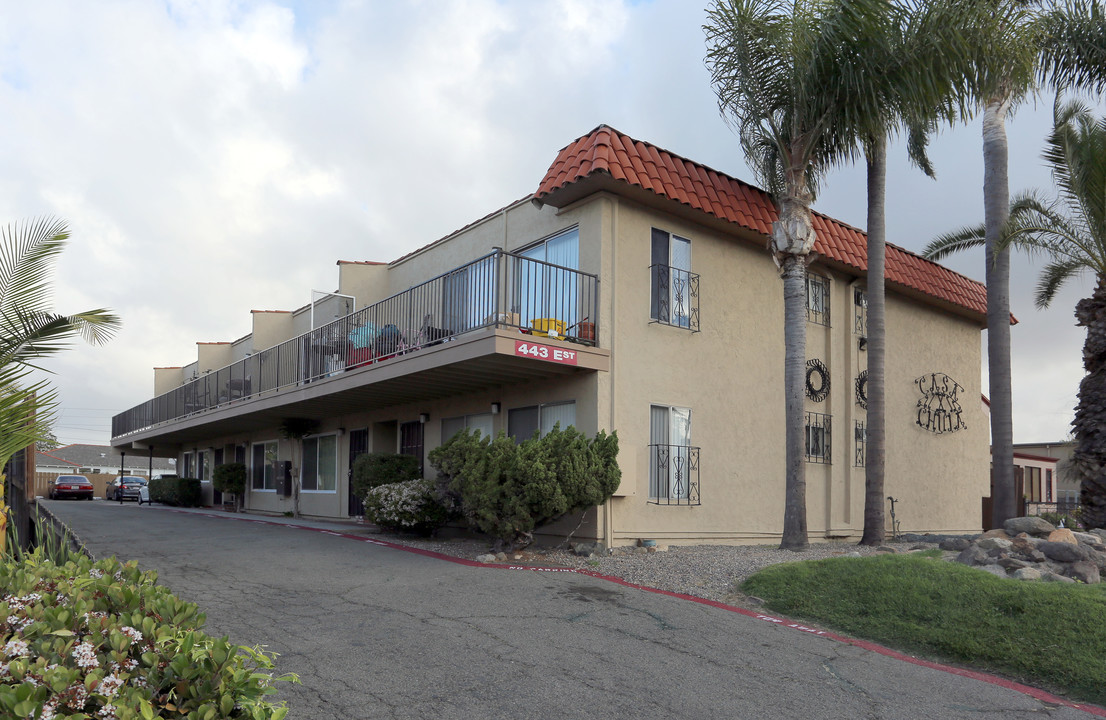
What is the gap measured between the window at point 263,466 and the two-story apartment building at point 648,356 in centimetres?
331

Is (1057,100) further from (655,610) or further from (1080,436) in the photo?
(655,610)

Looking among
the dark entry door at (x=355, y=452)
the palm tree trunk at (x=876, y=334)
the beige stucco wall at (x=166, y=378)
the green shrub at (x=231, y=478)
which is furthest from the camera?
the beige stucco wall at (x=166, y=378)

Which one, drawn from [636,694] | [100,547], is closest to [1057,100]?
[636,694]

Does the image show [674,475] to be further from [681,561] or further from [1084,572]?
[1084,572]

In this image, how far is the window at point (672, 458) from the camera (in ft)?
43.9

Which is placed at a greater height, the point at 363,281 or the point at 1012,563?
the point at 363,281

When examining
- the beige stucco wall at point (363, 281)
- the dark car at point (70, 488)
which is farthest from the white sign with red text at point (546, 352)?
the dark car at point (70, 488)

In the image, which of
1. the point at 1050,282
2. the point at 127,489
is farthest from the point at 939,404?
the point at 127,489

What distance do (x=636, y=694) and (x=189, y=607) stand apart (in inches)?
126

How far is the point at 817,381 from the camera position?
647 inches

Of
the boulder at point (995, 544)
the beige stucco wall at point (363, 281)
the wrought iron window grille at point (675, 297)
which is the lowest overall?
the boulder at point (995, 544)

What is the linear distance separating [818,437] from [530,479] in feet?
24.9

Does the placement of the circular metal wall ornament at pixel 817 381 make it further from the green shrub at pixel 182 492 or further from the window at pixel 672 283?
the green shrub at pixel 182 492

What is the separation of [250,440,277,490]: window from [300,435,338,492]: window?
253cm
